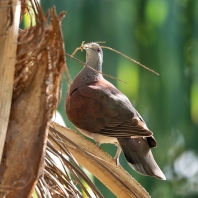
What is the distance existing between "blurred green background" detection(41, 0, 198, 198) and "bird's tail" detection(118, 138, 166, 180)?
107 inches

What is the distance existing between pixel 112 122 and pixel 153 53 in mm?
3527

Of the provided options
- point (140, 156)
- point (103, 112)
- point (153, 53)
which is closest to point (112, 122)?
point (103, 112)

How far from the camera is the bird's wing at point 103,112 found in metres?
2.76

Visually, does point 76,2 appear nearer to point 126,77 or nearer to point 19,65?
point 126,77

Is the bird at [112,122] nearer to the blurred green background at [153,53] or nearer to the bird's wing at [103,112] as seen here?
the bird's wing at [103,112]

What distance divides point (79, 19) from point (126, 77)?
744 millimetres

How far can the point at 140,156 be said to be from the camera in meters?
2.68

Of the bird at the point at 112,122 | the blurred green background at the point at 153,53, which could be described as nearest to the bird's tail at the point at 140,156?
the bird at the point at 112,122

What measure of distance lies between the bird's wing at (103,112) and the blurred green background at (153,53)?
8.27 feet

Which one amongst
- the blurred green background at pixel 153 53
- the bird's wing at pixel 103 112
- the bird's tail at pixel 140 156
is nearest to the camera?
the bird's tail at pixel 140 156

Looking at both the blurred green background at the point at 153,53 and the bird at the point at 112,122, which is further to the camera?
the blurred green background at the point at 153,53

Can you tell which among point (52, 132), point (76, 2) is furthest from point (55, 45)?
point (76, 2)

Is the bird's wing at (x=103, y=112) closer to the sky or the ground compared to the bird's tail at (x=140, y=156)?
closer to the sky

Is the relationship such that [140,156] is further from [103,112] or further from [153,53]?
[153,53]
